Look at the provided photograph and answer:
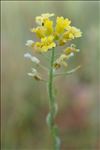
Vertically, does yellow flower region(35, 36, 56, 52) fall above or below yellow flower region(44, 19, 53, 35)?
below

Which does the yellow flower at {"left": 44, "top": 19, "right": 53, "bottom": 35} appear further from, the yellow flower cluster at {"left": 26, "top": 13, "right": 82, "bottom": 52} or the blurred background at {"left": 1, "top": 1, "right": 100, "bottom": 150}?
the blurred background at {"left": 1, "top": 1, "right": 100, "bottom": 150}

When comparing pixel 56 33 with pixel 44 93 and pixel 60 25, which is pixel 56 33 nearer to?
pixel 60 25

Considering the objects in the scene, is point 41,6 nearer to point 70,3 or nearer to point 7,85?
point 70,3

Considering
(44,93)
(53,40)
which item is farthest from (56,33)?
(44,93)

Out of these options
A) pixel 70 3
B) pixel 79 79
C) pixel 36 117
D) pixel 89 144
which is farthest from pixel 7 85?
pixel 70 3

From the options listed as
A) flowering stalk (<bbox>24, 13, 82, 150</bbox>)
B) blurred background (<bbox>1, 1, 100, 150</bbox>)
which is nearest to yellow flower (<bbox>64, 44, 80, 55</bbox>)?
flowering stalk (<bbox>24, 13, 82, 150</bbox>)

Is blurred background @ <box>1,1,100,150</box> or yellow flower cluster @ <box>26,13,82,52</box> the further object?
blurred background @ <box>1,1,100,150</box>
